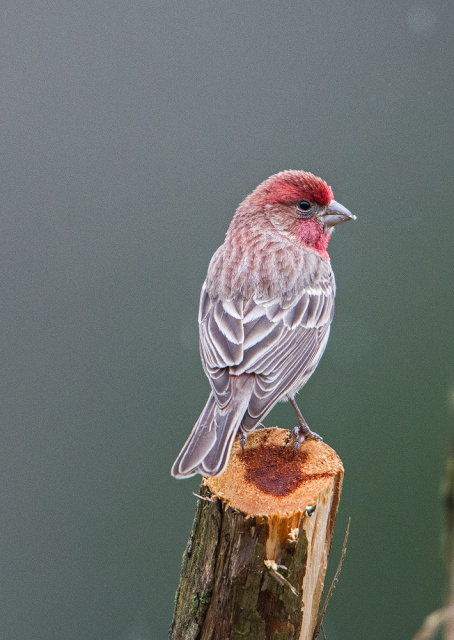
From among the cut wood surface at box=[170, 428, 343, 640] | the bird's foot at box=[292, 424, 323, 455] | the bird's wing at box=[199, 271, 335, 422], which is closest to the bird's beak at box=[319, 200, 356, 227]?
the bird's wing at box=[199, 271, 335, 422]

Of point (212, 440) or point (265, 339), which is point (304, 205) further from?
point (212, 440)

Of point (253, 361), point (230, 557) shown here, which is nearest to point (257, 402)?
point (253, 361)

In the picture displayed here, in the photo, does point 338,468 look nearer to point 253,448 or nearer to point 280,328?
point 253,448

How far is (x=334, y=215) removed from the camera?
303cm

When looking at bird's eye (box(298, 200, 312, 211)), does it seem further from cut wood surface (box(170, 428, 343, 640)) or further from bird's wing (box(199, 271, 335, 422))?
cut wood surface (box(170, 428, 343, 640))

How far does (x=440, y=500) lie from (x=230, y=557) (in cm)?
222

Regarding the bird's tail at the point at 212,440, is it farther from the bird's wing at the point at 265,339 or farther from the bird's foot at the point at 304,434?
the bird's foot at the point at 304,434

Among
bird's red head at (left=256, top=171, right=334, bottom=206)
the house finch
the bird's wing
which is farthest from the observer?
bird's red head at (left=256, top=171, right=334, bottom=206)

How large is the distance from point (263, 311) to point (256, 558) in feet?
3.58

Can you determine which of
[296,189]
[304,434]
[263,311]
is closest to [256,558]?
[304,434]

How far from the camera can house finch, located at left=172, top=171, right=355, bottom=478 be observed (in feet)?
7.54

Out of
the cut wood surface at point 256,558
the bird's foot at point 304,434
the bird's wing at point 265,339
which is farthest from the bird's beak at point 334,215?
the cut wood surface at point 256,558

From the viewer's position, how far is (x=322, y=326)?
290cm

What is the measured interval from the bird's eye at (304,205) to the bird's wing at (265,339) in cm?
37
